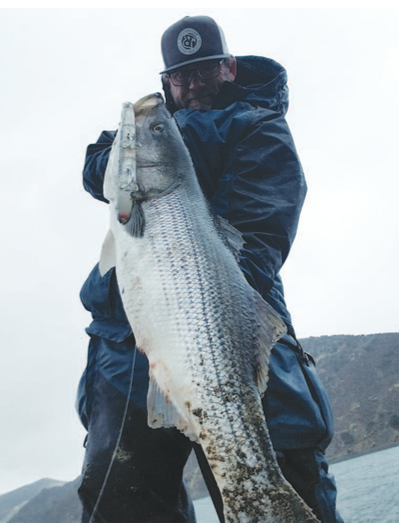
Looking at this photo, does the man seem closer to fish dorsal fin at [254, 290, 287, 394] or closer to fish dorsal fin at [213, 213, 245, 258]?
fish dorsal fin at [213, 213, 245, 258]

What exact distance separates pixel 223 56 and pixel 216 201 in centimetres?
148

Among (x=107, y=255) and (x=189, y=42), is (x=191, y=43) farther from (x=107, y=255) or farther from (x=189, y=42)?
(x=107, y=255)

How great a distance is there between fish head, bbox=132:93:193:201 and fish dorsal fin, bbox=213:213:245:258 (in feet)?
1.30

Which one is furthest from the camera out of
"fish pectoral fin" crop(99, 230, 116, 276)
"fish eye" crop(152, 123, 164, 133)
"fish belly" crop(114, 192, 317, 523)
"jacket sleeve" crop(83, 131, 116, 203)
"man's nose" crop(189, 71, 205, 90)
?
"man's nose" crop(189, 71, 205, 90)

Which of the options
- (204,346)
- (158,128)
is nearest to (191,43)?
(158,128)

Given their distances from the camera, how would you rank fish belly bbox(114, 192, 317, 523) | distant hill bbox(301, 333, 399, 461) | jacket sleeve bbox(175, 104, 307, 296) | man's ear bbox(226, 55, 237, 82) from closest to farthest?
fish belly bbox(114, 192, 317, 523) → jacket sleeve bbox(175, 104, 307, 296) → man's ear bbox(226, 55, 237, 82) → distant hill bbox(301, 333, 399, 461)

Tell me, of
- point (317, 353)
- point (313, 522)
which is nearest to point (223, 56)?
point (313, 522)

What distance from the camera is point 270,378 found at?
10.6 ft

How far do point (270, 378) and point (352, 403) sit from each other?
281 feet

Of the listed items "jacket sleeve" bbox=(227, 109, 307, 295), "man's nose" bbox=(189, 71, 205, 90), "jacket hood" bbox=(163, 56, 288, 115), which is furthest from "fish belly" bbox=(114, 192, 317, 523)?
"man's nose" bbox=(189, 71, 205, 90)

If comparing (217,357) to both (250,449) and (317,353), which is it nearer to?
(250,449)

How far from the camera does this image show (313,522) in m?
2.15

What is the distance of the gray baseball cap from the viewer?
4.29 metres

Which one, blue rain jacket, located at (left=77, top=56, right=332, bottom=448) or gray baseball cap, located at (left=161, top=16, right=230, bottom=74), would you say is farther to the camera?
gray baseball cap, located at (left=161, top=16, right=230, bottom=74)
